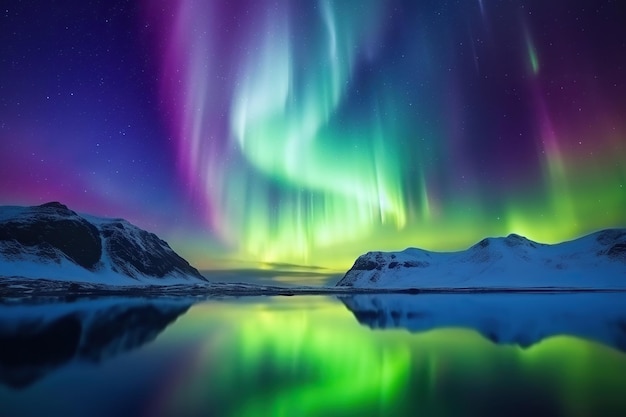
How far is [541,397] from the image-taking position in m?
15.7

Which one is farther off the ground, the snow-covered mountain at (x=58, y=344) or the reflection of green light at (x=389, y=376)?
the snow-covered mountain at (x=58, y=344)

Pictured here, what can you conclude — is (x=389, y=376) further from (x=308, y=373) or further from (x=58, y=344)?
(x=58, y=344)

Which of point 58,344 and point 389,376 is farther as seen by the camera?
point 58,344

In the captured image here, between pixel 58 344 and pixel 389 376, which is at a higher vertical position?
pixel 58 344

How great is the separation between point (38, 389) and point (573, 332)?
37.9 m

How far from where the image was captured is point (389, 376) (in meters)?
19.4

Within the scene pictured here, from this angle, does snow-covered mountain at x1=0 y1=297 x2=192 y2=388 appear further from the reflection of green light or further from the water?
the reflection of green light

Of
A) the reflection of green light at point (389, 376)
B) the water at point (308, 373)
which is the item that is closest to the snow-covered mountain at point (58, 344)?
the water at point (308, 373)

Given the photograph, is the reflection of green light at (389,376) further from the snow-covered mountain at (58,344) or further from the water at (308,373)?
the snow-covered mountain at (58,344)

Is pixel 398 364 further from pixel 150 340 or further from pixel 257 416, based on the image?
pixel 150 340

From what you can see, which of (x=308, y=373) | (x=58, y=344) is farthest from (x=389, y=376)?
(x=58, y=344)

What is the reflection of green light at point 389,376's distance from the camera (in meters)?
14.6

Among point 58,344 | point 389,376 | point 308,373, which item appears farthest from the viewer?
point 58,344

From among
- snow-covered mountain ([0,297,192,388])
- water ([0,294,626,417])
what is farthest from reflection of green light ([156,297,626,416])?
snow-covered mountain ([0,297,192,388])
